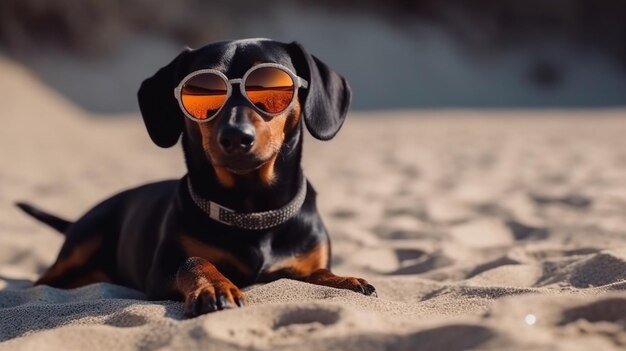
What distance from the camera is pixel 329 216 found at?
510cm

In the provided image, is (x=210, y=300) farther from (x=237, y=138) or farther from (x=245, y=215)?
(x=245, y=215)

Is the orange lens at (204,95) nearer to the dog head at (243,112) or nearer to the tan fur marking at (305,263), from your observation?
the dog head at (243,112)

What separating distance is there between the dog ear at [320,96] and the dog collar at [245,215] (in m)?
0.30

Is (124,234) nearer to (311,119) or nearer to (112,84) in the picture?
(311,119)

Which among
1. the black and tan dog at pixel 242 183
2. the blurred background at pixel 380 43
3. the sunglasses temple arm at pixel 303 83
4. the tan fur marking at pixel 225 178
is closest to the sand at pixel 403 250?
the black and tan dog at pixel 242 183

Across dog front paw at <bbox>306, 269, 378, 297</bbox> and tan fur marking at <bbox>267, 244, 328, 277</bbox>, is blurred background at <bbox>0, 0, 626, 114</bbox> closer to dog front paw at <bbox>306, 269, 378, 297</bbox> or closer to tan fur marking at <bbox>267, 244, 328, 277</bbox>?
tan fur marking at <bbox>267, 244, 328, 277</bbox>

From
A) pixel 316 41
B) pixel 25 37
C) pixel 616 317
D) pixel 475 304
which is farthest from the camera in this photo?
pixel 316 41

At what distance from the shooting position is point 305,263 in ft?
10.2

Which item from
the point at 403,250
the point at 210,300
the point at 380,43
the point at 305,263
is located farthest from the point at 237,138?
the point at 380,43

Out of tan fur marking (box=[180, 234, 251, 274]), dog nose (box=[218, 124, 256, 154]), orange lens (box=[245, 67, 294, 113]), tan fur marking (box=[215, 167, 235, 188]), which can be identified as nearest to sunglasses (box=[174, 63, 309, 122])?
orange lens (box=[245, 67, 294, 113])

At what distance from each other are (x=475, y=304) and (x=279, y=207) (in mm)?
853

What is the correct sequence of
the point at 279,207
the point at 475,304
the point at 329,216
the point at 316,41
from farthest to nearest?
the point at 316,41 < the point at 329,216 < the point at 279,207 < the point at 475,304

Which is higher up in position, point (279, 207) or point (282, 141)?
point (282, 141)

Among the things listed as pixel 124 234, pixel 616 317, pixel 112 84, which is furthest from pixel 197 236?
pixel 112 84
